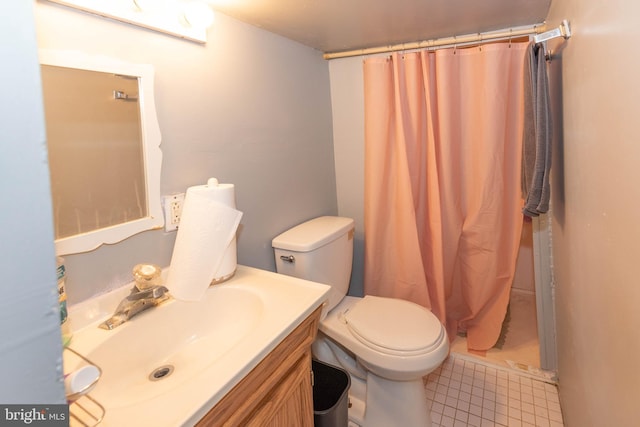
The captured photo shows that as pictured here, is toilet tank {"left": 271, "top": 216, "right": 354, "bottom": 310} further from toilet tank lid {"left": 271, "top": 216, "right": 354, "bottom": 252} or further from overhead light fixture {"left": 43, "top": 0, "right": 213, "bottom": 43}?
overhead light fixture {"left": 43, "top": 0, "right": 213, "bottom": 43}

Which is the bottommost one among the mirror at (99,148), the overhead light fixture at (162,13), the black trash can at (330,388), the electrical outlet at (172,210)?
the black trash can at (330,388)

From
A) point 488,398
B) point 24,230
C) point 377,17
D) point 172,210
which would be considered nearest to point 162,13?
point 172,210

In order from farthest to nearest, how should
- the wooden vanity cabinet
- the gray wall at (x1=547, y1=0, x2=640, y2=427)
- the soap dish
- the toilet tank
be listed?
the toilet tank, the wooden vanity cabinet, the gray wall at (x1=547, y1=0, x2=640, y2=427), the soap dish

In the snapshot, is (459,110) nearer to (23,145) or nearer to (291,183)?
(291,183)

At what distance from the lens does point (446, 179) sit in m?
1.85

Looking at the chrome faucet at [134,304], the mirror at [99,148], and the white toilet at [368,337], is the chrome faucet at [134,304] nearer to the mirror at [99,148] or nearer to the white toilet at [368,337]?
the mirror at [99,148]

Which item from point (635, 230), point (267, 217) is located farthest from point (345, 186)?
point (635, 230)

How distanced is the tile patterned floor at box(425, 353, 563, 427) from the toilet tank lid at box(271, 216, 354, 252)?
957 millimetres

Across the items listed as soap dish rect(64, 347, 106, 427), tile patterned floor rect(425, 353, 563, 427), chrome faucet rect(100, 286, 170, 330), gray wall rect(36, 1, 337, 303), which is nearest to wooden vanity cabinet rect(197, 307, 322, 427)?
soap dish rect(64, 347, 106, 427)

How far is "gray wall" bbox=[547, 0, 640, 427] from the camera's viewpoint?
60 centimetres

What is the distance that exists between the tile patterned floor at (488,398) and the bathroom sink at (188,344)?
106cm

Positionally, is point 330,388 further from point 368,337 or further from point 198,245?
point 198,245

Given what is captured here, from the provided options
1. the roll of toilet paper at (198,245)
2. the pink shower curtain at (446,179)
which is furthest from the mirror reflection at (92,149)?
the pink shower curtain at (446,179)

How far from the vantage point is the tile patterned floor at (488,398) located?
4.95ft
